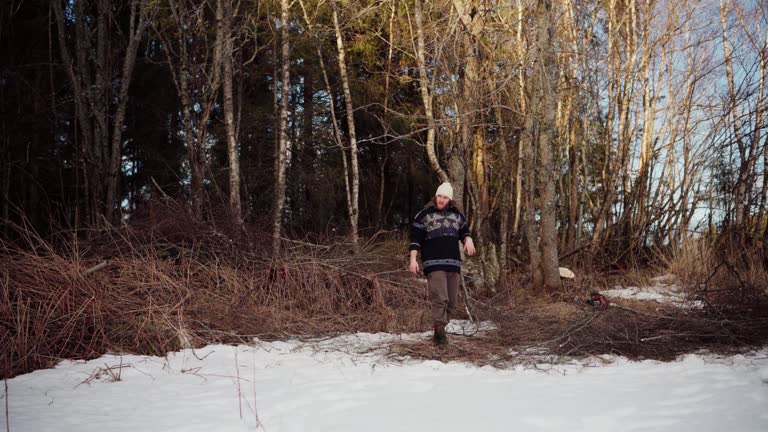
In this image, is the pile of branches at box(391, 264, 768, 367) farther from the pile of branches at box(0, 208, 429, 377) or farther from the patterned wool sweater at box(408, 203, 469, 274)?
the pile of branches at box(0, 208, 429, 377)

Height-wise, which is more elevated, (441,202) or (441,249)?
(441,202)

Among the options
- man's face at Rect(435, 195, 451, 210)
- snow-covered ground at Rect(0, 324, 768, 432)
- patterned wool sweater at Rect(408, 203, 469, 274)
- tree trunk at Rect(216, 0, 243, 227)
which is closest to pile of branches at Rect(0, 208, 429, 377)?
snow-covered ground at Rect(0, 324, 768, 432)

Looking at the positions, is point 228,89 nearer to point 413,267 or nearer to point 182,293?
point 182,293

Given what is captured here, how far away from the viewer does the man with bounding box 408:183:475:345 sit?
6168 millimetres

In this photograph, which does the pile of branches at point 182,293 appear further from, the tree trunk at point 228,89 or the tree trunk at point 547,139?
the tree trunk at point 547,139

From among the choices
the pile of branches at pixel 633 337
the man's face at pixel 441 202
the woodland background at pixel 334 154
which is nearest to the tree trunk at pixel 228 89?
the woodland background at pixel 334 154

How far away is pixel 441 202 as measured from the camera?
6.36 metres

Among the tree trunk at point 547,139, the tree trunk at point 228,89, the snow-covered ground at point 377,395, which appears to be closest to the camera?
the snow-covered ground at point 377,395

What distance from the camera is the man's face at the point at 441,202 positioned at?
20.8 feet

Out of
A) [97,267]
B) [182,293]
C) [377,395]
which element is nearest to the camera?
[377,395]

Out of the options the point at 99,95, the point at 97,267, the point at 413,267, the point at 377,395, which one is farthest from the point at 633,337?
the point at 99,95

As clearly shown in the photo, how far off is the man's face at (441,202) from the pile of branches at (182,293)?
184 centimetres

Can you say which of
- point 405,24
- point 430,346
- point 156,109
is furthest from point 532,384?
point 156,109

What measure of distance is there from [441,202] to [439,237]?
387mm
